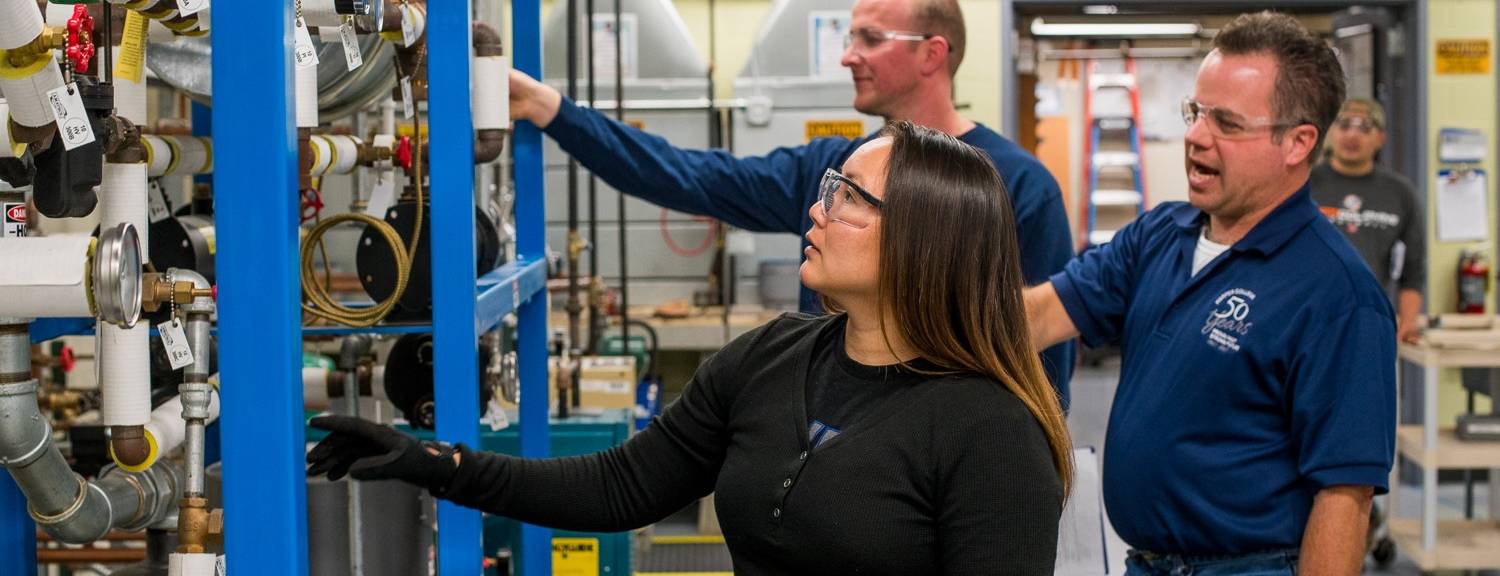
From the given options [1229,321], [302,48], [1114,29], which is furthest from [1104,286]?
[1114,29]

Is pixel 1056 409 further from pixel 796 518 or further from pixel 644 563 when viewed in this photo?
pixel 644 563

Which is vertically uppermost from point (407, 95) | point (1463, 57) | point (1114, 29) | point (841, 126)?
point (1114, 29)

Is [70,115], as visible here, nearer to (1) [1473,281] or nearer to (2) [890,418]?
(2) [890,418]

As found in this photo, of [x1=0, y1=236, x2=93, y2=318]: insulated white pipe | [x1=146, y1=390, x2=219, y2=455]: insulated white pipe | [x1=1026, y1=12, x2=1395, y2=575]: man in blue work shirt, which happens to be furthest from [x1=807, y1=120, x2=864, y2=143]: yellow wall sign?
[x1=0, y1=236, x2=93, y2=318]: insulated white pipe

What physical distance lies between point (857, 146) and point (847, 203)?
109 cm

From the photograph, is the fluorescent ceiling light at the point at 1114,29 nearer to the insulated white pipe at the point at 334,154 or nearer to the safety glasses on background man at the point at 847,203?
the insulated white pipe at the point at 334,154

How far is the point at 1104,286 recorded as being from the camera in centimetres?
243

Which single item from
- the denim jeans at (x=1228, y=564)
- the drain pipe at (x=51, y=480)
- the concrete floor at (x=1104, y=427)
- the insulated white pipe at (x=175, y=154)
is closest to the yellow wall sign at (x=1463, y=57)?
the concrete floor at (x=1104, y=427)

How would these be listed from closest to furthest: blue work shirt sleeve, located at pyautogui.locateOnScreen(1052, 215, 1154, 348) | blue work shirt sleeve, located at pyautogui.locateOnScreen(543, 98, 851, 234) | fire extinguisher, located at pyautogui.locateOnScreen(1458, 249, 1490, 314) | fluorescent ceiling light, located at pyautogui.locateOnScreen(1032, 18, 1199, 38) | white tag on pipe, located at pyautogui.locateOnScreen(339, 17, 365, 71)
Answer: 1. white tag on pipe, located at pyautogui.locateOnScreen(339, 17, 365, 71)
2. blue work shirt sleeve, located at pyautogui.locateOnScreen(1052, 215, 1154, 348)
3. blue work shirt sleeve, located at pyautogui.locateOnScreen(543, 98, 851, 234)
4. fire extinguisher, located at pyautogui.locateOnScreen(1458, 249, 1490, 314)
5. fluorescent ceiling light, located at pyautogui.locateOnScreen(1032, 18, 1199, 38)

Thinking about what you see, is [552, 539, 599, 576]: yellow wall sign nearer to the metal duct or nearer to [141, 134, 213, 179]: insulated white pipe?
the metal duct

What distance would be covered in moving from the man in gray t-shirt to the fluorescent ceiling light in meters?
3.78

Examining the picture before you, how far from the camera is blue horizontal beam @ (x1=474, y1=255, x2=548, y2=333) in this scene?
1.98 m

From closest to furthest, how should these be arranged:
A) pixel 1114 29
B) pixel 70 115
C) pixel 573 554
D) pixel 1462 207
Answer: pixel 70 115
pixel 573 554
pixel 1462 207
pixel 1114 29

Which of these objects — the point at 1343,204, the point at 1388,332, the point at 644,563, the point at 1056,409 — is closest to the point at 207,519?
the point at 1056,409
